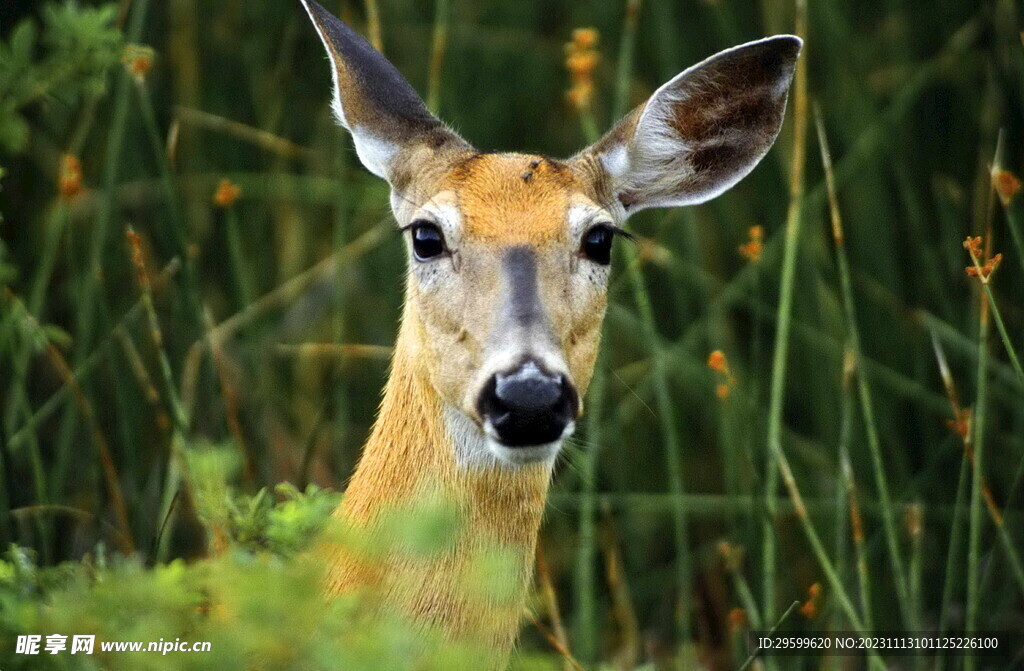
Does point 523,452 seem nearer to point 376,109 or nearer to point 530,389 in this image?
point 530,389

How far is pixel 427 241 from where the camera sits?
361 cm

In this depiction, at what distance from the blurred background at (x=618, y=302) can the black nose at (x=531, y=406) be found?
1.36 meters

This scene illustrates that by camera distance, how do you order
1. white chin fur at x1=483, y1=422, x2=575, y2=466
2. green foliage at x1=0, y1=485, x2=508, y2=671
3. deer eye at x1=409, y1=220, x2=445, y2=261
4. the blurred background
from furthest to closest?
1. the blurred background
2. deer eye at x1=409, y1=220, x2=445, y2=261
3. white chin fur at x1=483, y1=422, x2=575, y2=466
4. green foliage at x1=0, y1=485, x2=508, y2=671

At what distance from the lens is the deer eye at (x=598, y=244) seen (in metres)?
3.60

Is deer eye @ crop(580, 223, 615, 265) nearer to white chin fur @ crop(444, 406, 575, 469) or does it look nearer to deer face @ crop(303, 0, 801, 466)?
deer face @ crop(303, 0, 801, 466)

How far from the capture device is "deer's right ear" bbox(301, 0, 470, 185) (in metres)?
3.90

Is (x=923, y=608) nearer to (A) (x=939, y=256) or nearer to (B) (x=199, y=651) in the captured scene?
(A) (x=939, y=256)

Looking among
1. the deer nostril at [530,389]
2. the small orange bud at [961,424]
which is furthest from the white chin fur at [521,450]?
the small orange bud at [961,424]

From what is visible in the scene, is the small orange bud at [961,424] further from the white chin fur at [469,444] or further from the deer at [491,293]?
the white chin fur at [469,444]

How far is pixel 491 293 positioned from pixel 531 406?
466 millimetres

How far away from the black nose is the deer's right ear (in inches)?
47.4

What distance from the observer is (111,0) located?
6.17m

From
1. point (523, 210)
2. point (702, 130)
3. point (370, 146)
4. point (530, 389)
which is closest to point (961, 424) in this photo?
point (702, 130)

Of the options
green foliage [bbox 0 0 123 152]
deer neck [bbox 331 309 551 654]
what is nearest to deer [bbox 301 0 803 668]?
deer neck [bbox 331 309 551 654]
